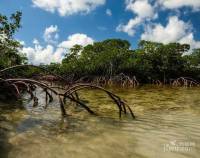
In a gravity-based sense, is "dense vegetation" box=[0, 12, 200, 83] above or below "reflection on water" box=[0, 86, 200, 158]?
above

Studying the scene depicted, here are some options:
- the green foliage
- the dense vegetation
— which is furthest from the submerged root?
the green foliage

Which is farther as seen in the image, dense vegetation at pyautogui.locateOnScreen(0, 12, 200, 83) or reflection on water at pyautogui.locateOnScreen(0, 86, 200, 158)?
dense vegetation at pyautogui.locateOnScreen(0, 12, 200, 83)

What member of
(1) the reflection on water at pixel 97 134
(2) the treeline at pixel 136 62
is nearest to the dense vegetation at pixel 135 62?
(2) the treeline at pixel 136 62

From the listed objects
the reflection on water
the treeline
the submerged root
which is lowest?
the reflection on water

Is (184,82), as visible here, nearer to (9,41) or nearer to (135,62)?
(135,62)

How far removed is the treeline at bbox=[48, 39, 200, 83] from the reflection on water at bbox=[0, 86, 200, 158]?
12406mm

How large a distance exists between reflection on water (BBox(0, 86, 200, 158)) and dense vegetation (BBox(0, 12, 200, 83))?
40.7 feet

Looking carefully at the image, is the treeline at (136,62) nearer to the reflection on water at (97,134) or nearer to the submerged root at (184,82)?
the submerged root at (184,82)

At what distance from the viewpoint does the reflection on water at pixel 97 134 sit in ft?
12.3

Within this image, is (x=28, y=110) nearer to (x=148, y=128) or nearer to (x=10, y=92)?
(x=10, y=92)

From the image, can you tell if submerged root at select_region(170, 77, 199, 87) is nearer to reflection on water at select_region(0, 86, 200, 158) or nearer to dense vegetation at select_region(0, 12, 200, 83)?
dense vegetation at select_region(0, 12, 200, 83)

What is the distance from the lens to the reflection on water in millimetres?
3754

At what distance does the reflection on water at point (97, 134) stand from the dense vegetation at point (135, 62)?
40.7 ft

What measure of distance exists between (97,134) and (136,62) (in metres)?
15.1
